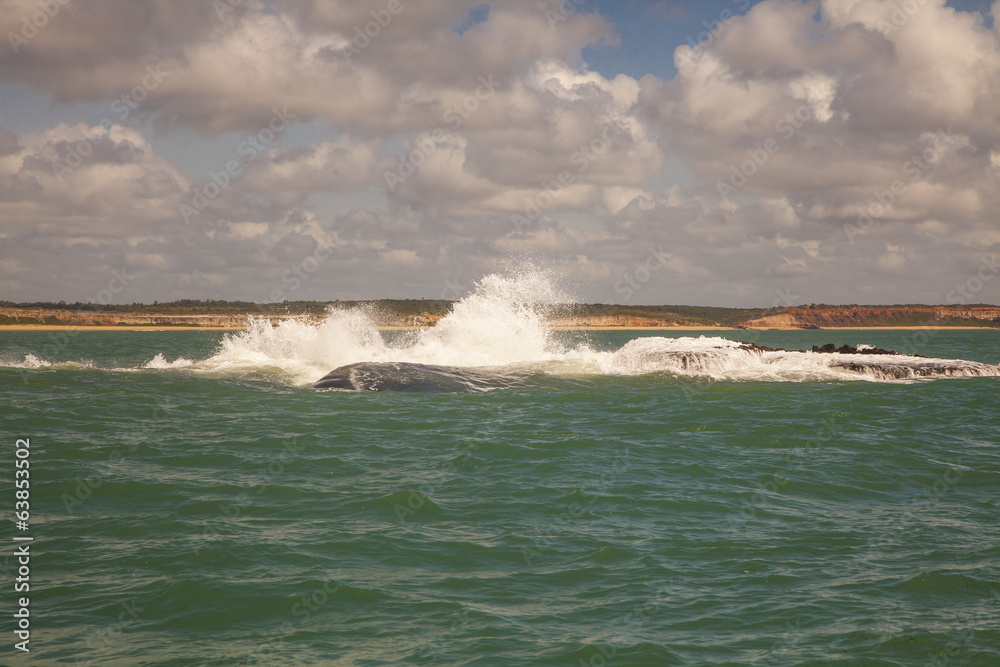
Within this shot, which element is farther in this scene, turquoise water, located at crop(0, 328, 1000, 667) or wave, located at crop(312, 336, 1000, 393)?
wave, located at crop(312, 336, 1000, 393)

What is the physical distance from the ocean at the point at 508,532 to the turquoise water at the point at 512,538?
4 cm

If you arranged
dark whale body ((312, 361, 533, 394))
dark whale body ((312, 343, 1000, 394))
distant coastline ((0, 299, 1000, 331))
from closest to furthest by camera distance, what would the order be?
dark whale body ((312, 361, 533, 394))
dark whale body ((312, 343, 1000, 394))
distant coastline ((0, 299, 1000, 331))

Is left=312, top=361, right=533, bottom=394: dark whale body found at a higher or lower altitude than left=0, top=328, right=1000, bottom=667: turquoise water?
higher

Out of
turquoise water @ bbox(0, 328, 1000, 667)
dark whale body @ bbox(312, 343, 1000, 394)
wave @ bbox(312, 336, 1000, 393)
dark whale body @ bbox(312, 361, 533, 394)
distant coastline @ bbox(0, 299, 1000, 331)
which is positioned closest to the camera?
turquoise water @ bbox(0, 328, 1000, 667)

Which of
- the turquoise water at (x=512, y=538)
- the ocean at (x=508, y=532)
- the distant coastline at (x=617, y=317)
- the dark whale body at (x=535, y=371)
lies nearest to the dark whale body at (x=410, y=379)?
the dark whale body at (x=535, y=371)

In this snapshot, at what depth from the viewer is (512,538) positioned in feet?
26.7

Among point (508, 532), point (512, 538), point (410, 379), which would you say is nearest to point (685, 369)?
point (410, 379)

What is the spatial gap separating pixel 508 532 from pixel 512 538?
0.20 m

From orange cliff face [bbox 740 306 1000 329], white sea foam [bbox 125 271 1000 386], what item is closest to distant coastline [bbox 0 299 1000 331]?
orange cliff face [bbox 740 306 1000 329]

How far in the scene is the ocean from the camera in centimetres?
588

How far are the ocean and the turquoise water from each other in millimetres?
36

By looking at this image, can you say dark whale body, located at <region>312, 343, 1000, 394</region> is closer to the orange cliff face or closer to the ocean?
the ocean

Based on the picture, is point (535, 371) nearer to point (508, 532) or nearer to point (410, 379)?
point (410, 379)

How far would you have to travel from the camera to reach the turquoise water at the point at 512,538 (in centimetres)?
586
